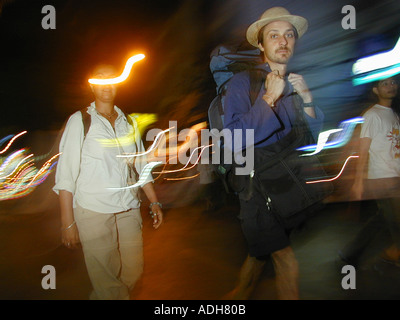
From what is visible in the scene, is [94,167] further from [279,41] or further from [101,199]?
[279,41]

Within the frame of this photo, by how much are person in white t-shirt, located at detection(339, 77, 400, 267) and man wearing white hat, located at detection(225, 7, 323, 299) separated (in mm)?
1090

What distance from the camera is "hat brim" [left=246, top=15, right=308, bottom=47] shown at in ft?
8.80

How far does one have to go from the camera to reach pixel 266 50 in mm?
2750

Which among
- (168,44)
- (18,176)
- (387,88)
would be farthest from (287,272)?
(18,176)

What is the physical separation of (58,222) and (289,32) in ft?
18.5

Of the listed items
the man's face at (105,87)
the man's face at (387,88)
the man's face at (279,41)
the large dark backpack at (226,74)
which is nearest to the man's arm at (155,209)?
the large dark backpack at (226,74)

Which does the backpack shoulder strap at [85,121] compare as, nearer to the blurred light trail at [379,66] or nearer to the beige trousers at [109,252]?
the beige trousers at [109,252]

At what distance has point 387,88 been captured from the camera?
135 inches

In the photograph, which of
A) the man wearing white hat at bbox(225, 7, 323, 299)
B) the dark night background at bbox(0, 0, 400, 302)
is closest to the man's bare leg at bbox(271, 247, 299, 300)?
the man wearing white hat at bbox(225, 7, 323, 299)

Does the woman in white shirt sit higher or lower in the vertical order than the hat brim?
lower

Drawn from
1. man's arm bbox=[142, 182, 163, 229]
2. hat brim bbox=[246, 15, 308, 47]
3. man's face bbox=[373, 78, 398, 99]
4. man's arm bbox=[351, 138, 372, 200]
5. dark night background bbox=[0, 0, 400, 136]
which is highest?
dark night background bbox=[0, 0, 400, 136]

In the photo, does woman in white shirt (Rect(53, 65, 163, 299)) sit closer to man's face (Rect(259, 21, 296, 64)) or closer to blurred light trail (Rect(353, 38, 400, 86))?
man's face (Rect(259, 21, 296, 64))
